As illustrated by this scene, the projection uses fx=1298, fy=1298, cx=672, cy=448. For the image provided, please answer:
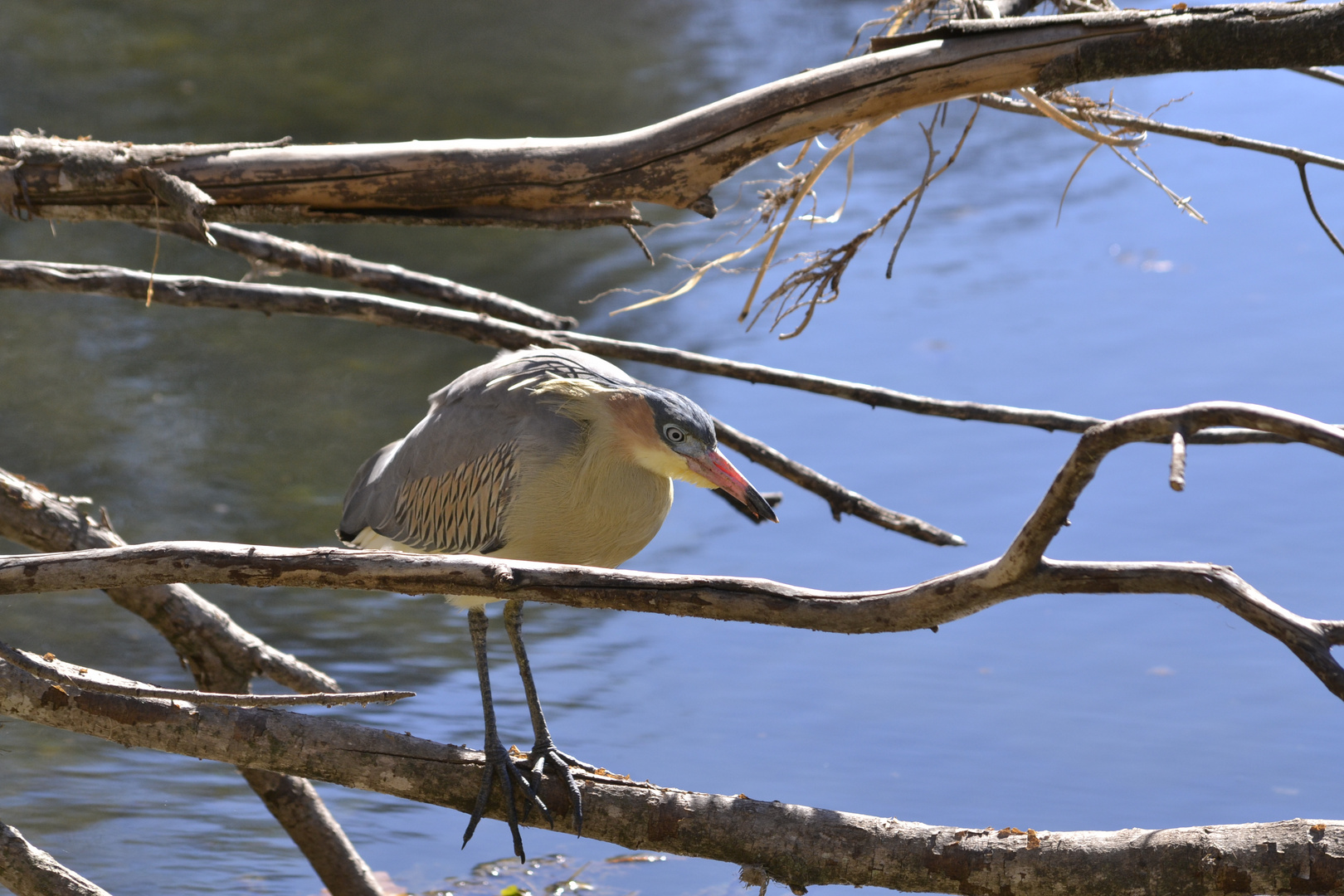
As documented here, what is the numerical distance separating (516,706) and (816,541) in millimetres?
1324

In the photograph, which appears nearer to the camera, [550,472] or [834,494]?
[550,472]

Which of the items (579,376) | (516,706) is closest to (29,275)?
(579,376)

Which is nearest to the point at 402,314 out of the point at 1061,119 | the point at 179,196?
the point at 179,196

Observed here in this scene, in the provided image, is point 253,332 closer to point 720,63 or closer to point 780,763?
point 780,763

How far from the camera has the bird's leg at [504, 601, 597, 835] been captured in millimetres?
2059

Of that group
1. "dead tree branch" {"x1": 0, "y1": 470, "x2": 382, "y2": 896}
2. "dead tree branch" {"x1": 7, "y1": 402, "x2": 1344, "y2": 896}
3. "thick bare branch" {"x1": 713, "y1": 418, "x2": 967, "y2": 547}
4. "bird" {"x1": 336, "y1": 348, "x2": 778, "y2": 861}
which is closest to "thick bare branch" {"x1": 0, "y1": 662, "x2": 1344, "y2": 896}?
"dead tree branch" {"x1": 7, "y1": 402, "x2": 1344, "y2": 896}

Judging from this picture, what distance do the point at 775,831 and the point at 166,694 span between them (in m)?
0.87

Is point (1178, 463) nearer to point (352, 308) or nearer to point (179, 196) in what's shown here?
point (179, 196)

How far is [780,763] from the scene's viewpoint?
3.66 m

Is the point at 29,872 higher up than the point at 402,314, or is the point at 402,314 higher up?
the point at 402,314

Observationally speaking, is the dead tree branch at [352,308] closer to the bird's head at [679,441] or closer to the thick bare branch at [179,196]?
the bird's head at [679,441]

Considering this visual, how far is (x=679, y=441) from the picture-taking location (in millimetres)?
2318

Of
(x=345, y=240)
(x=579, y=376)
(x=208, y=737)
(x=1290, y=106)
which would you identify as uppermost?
(x=1290, y=106)

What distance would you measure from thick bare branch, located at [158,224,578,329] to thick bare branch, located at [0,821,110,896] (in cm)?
132
